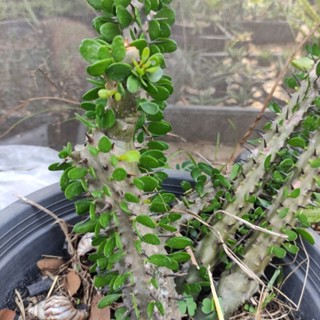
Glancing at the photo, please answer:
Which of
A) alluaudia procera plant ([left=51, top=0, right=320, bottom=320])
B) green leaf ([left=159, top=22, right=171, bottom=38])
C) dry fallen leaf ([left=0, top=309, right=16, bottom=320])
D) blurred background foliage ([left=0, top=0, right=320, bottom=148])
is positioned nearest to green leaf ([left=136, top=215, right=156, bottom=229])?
alluaudia procera plant ([left=51, top=0, right=320, bottom=320])

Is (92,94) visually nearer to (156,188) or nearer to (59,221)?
(156,188)

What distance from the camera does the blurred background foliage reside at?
3.92ft

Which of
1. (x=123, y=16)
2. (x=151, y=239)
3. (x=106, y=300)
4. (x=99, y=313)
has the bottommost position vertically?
(x=99, y=313)

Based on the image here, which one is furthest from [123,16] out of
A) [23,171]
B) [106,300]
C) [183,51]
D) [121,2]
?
[183,51]

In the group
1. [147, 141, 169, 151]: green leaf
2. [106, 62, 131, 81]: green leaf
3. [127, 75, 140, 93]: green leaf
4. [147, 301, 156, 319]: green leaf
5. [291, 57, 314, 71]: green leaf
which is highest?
[106, 62, 131, 81]: green leaf

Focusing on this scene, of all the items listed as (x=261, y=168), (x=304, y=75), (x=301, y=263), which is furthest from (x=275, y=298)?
(x=304, y=75)

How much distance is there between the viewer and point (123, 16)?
0.38 meters

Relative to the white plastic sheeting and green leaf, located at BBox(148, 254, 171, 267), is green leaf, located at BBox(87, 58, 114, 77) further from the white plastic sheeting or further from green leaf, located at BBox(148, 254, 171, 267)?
the white plastic sheeting

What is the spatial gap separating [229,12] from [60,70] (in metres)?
0.61

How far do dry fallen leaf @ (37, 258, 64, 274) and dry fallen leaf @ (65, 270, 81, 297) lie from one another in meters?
0.03

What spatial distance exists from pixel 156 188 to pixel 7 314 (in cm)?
31

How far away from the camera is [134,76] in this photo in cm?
35

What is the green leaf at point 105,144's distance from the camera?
0.38m

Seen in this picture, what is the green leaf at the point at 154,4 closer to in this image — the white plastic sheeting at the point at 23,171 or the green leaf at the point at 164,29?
the green leaf at the point at 164,29
